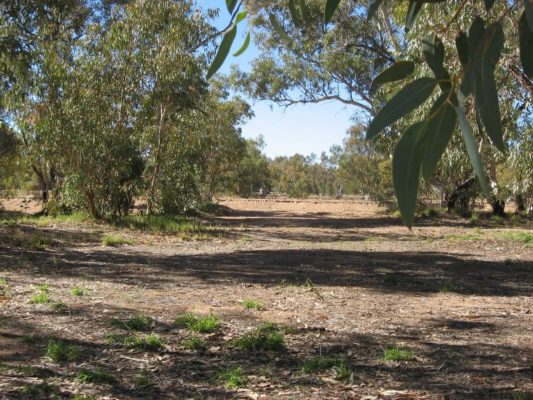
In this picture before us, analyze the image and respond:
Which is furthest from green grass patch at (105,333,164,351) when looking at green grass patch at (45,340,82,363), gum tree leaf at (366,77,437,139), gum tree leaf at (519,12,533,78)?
gum tree leaf at (519,12,533,78)

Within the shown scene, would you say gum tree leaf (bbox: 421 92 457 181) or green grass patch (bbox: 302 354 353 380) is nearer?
gum tree leaf (bbox: 421 92 457 181)

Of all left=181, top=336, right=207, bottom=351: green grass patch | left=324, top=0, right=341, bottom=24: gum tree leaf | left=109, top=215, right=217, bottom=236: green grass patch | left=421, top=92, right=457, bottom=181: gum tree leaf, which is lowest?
left=181, top=336, right=207, bottom=351: green grass patch

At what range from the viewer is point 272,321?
222 inches

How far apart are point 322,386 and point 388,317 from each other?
2.34m

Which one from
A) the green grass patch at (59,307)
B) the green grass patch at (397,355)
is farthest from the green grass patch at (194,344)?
the green grass patch at (59,307)

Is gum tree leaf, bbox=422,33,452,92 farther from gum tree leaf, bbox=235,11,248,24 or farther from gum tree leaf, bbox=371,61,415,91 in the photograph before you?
gum tree leaf, bbox=235,11,248,24

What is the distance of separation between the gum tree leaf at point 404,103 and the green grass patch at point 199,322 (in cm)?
385

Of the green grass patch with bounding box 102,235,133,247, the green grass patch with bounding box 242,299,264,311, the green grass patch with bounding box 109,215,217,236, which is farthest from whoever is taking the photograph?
the green grass patch with bounding box 109,215,217,236

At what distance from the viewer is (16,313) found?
5.49 metres

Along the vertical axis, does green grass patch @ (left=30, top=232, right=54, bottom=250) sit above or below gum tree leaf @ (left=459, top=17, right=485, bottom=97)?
below

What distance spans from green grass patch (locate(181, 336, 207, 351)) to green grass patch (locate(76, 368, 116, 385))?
856 mm

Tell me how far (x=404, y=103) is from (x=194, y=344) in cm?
353

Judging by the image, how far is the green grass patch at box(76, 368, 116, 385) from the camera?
3760 mm

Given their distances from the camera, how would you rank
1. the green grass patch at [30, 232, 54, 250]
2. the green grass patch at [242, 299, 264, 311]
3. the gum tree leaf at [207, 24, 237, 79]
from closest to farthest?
the gum tree leaf at [207, 24, 237, 79], the green grass patch at [242, 299, 264, 311], the green grass patch at [30, 232, 54, 250]
